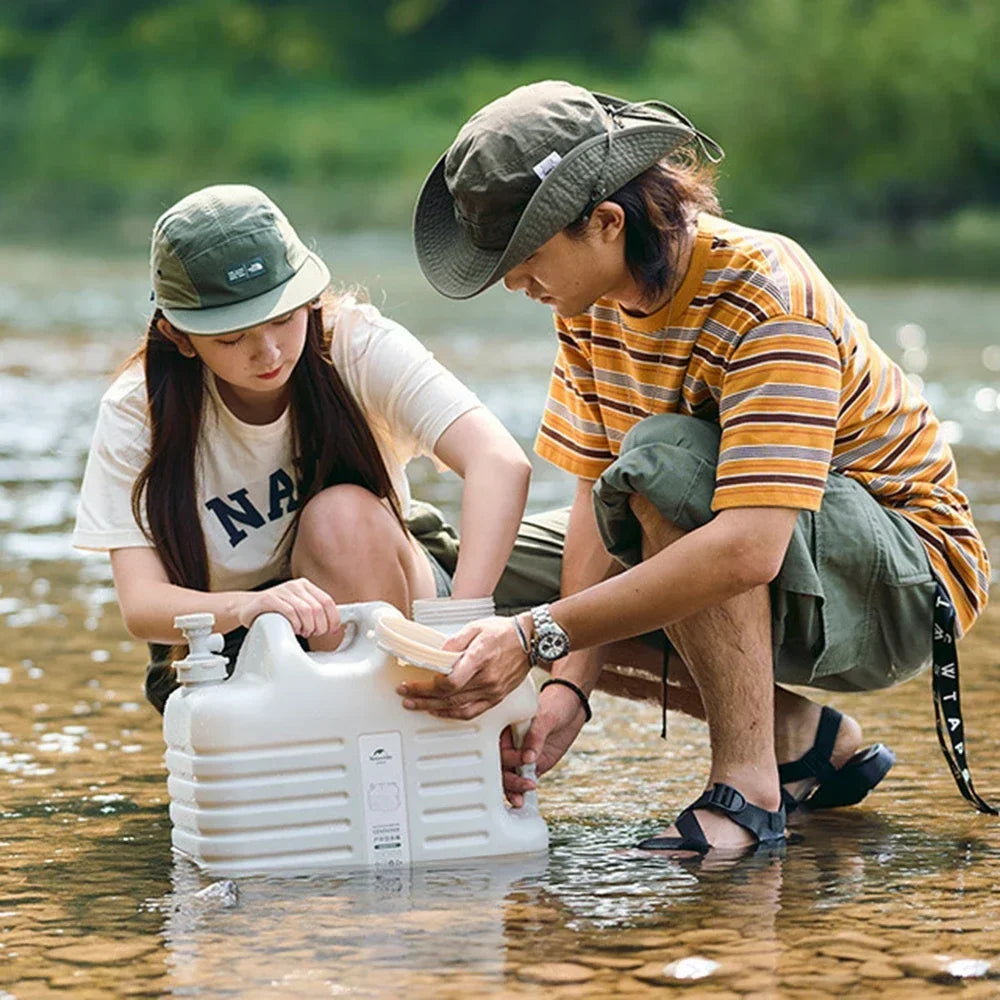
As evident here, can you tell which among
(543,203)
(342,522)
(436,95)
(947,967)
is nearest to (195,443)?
(342,522)

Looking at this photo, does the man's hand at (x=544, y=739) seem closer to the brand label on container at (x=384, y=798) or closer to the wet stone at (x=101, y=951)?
the brand label on container at (x=384, y=798)

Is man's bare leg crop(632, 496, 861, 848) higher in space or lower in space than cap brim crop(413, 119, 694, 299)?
lower

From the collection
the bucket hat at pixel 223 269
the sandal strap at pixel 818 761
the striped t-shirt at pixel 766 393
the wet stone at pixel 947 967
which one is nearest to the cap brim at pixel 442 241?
the bucket hat at pixel 223 269

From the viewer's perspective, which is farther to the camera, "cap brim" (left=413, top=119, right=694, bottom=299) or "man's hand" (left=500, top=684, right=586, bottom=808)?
"man's hand" (left=500, top=684, right=586, bottom=808)

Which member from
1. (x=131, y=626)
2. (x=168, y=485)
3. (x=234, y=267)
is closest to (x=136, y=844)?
(x=131, y=626)

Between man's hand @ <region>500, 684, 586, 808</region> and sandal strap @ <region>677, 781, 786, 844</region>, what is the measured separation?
24 centimetres

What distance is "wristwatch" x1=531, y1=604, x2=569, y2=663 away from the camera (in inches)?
115

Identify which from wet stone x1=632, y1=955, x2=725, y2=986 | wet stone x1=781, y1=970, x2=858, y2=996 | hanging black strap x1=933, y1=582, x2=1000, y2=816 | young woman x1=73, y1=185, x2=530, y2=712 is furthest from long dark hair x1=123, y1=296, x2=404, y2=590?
wet stone x1=781, y1=970, x2=858, y2=996

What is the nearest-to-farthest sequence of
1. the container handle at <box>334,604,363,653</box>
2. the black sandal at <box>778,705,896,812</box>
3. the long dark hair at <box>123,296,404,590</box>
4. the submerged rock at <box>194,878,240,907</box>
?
the submerged rock at <box>194,878,240,907</box> → the container handle at <box>334,604,363,653</box> → the long dark hair at <box>123,296,404,590</box> → the black sandal at <box>778,705,896,812</box>

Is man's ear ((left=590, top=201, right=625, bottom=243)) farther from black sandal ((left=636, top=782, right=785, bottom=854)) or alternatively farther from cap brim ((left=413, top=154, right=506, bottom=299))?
black sandal ((left=636, top=782, right=785, bottom=854))

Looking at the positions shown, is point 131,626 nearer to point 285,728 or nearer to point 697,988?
point 285,728

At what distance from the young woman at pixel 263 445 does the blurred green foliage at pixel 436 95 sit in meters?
21.9

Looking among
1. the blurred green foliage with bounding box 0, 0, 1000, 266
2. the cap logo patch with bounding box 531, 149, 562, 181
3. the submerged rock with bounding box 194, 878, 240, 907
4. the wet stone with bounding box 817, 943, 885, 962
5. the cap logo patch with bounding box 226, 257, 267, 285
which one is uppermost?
the blurred green foliage with bounding box 0, 0, 1000, 266

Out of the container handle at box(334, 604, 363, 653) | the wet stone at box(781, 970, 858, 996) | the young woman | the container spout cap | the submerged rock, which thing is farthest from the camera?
the young woman
